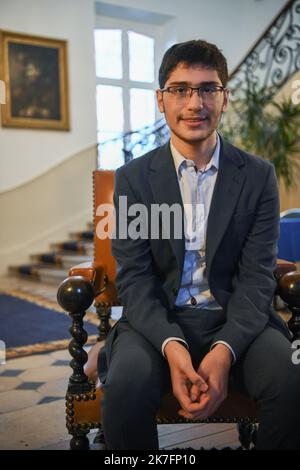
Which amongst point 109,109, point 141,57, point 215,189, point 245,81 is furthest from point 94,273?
point 141,57

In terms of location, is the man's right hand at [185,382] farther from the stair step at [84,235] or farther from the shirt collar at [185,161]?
the stair step at [84,235]

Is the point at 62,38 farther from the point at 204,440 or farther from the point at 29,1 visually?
the point at 204,440

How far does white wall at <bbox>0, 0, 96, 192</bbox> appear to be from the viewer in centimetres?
755

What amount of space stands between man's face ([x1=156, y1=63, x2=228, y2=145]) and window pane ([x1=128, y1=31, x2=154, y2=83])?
816 centimetres

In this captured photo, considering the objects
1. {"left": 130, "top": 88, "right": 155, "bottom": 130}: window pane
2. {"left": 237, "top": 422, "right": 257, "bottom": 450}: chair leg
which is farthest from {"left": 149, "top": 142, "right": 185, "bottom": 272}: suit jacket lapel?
{"left": 130, "top": 88, "right": 155, "bottom": 130}: window pane

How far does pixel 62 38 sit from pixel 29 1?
27.8 inches

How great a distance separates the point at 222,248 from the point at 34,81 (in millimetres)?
7019

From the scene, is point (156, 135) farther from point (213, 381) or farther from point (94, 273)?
point (213, 381)

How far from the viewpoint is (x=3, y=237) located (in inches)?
302

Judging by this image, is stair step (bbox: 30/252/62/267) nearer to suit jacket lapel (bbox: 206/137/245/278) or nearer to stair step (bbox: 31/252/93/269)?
stair step (bbox: 31/252/93/269)

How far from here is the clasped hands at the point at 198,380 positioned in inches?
49.1

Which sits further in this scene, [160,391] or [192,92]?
[192,92]

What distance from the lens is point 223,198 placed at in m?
1.52
